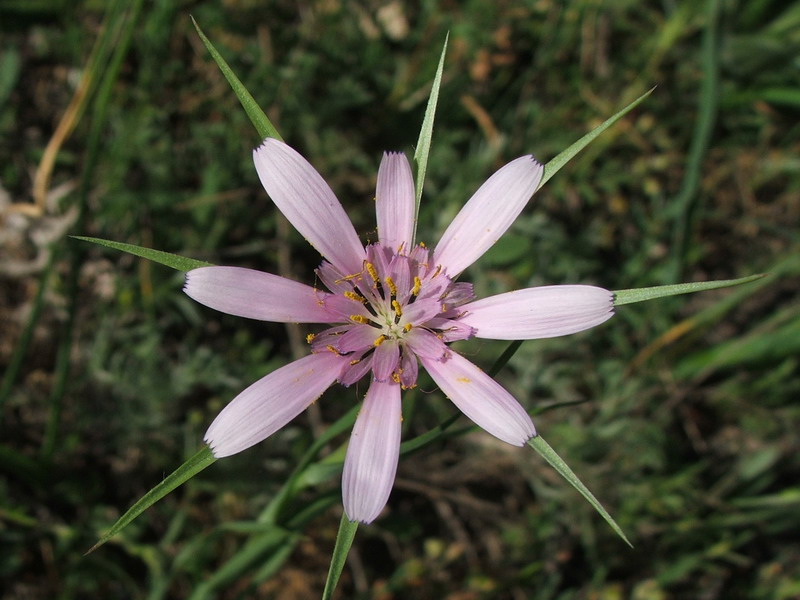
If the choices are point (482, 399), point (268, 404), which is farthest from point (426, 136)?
point (268, 404)

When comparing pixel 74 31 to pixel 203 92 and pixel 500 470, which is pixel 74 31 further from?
pixel 500 470

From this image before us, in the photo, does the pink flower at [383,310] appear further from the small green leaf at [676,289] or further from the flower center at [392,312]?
the small green leaf at [676,289]

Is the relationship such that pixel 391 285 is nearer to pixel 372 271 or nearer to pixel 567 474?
pixel 372 271

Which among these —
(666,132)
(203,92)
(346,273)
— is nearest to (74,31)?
(203,92)

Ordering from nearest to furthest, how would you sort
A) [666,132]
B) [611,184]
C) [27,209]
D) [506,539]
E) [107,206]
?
1. [27,209]
2. [107,206]
3. [506,539]
4. [611,184]
5. [666,132]

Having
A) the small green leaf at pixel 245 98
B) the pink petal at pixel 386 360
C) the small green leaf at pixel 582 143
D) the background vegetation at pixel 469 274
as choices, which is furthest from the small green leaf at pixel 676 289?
the background vegetation at pixel 469 274

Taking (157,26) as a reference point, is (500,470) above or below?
below

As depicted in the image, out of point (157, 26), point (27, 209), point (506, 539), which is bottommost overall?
point (506, 539)
